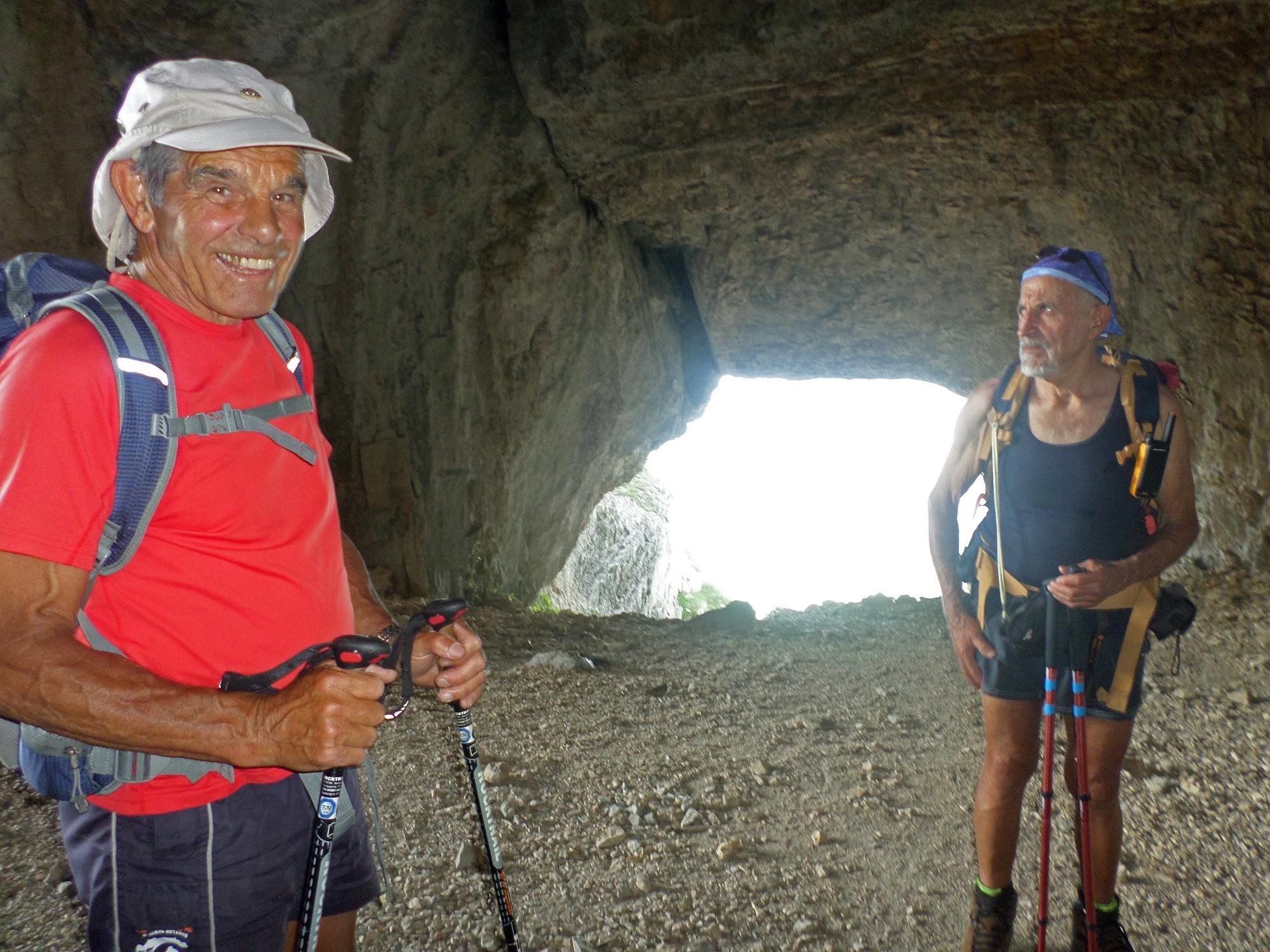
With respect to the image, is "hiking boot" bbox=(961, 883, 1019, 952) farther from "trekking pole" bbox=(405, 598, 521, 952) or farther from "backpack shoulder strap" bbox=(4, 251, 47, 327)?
"backpack shoulder strap" bbox=(4, 251, 47, 327)

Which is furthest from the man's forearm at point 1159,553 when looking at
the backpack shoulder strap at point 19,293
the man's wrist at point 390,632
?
the backpack shoulder strap at point 19,293

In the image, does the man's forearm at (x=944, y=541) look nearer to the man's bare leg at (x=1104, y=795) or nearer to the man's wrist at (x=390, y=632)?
the man's bare leg at (x=1104, y=795)

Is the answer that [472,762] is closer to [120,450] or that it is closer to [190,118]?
[120,450]

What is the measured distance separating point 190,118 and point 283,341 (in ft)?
1.41

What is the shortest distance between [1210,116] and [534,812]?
5.18 meters

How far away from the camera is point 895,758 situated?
13.8 ft

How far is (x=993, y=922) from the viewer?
2.68 metres

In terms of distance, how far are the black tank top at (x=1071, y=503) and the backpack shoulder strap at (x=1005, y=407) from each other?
75mm

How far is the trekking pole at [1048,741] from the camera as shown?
8.03 ft

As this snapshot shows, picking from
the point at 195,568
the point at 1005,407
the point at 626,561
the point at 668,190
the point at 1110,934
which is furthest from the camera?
the point at 626,561

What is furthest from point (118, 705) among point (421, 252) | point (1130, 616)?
point (421, 252)

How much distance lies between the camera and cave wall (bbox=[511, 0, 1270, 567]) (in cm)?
516

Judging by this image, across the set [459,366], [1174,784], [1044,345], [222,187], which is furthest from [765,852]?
[459,366]

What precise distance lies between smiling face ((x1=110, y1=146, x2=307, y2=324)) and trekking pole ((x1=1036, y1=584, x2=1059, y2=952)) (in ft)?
7.04
